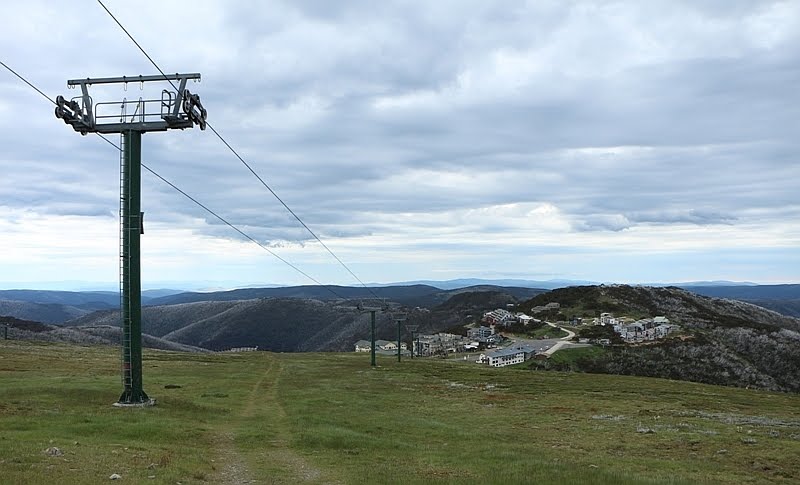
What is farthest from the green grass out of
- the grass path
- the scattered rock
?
the scattered rock

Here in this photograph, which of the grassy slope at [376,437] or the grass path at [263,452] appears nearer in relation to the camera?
the grass path at [263,452]

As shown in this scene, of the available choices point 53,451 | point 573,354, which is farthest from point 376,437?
point 573,354

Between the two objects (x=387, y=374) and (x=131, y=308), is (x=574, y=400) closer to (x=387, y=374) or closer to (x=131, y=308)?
(x=387, y=374)

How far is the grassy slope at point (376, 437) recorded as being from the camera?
74.0 ft

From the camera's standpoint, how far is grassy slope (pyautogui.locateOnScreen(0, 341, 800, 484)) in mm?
22547

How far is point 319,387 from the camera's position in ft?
212

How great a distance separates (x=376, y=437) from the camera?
109 ft

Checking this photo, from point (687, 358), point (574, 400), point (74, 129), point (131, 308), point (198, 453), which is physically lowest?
point (687, 358)

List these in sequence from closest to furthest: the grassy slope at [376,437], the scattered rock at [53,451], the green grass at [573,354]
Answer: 1. the scattered rock at [53,451]
2. the grassy slope at [376,437]
3. the green grass at [573,354]

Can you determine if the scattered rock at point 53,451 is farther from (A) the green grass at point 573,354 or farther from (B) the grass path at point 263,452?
(A) the green grass at point 573,354

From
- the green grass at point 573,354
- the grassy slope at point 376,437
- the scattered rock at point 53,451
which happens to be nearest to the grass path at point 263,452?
the grassy slope at point 376,437

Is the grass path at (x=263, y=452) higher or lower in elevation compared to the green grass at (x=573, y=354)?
higher

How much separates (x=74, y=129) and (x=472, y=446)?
31912 mm

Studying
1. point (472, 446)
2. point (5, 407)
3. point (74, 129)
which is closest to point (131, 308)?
point (5, 407)
